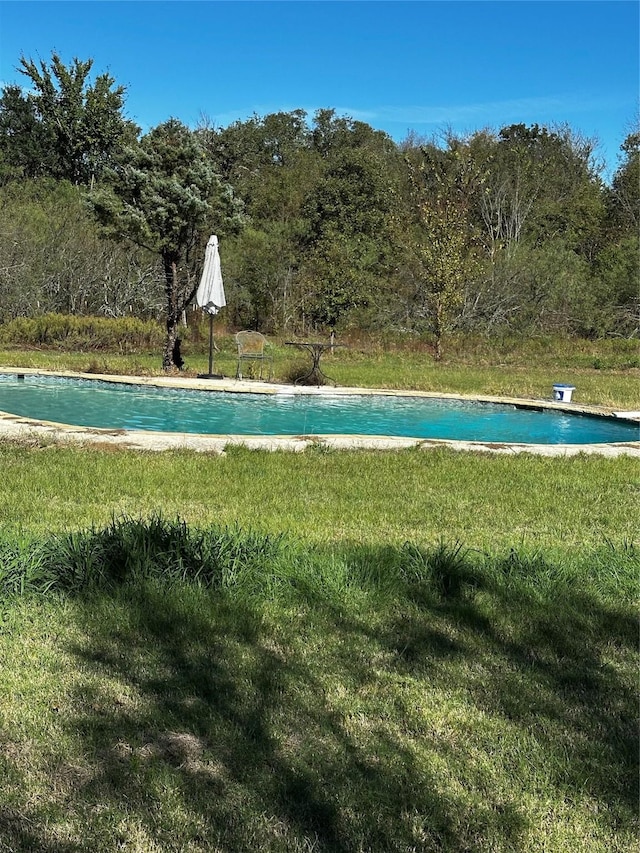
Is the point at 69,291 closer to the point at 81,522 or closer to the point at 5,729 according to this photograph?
the point at 81,522

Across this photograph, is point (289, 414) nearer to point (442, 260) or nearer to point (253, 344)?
point (253, 344)

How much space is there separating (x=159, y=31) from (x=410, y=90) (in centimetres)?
1318

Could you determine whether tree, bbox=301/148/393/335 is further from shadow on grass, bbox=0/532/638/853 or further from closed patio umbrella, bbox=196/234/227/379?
shadow on grass, bbox=0/532/638/853

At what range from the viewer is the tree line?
12.6 meters

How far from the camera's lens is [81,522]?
3.58m

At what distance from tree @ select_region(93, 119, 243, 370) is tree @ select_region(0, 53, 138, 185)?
18048mm

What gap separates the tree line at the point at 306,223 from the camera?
41.2 ft

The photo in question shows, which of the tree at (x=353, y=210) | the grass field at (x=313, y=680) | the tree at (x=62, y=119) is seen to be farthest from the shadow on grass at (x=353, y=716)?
the tree at (x=62, y=119)

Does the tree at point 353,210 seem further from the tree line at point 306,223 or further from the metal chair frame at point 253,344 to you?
the metal chair frame at point 253,344

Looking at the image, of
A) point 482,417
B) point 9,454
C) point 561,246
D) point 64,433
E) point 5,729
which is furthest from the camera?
point 561,246

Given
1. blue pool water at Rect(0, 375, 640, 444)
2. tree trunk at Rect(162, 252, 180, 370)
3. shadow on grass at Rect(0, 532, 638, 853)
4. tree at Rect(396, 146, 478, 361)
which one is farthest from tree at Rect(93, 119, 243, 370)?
shadow on grass at Rect(0, 532, 638, 853)

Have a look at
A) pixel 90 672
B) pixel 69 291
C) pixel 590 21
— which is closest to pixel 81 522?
pixel 90 672

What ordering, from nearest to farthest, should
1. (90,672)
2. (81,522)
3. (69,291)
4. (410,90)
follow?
(90,672) → (81,522) → (69,291) → (410,90)

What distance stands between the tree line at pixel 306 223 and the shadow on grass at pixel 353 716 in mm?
10306
